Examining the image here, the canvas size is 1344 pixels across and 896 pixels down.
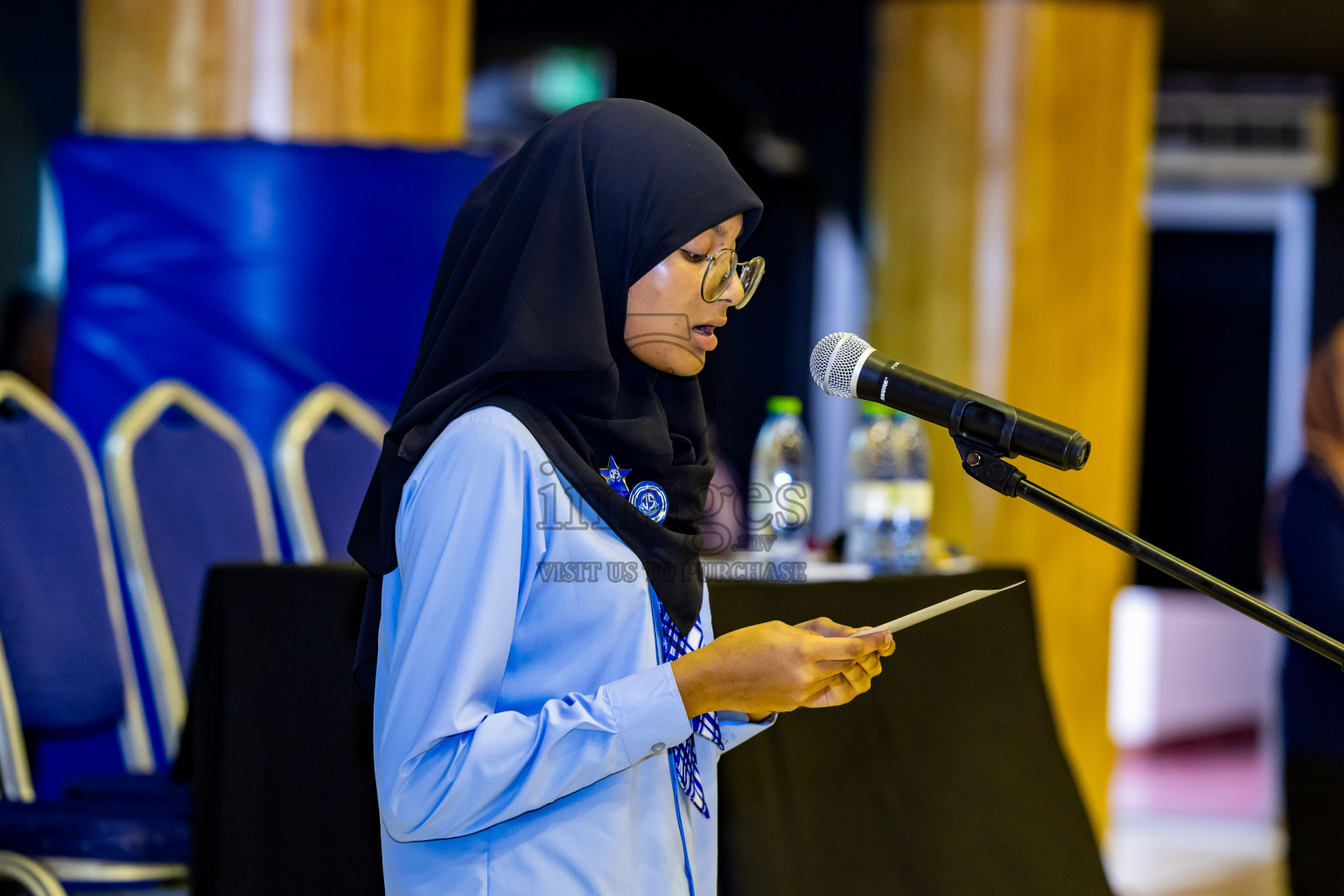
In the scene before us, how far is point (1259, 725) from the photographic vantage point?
659 centimetres

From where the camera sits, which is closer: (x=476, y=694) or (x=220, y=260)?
(x=476, y=694)

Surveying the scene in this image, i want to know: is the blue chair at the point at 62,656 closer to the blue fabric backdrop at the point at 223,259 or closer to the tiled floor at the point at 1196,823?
the blue fabric backdrop at the point at 223,259

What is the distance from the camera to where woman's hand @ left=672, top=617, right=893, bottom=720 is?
935mm

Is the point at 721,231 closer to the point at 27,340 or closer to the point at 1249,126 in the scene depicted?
the point at 27,340

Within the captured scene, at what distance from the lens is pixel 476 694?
94 cm

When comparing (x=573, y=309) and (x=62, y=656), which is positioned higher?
(x=573, y=309)

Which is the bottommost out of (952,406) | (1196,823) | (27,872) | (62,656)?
(1196,823)

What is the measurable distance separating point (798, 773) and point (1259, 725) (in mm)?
5804

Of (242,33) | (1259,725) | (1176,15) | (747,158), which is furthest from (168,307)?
(1259,725)

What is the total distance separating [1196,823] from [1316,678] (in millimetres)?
2229

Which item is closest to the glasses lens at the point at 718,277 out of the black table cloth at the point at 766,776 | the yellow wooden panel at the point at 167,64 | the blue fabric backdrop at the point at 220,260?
the black table cloth at the point at 766,776

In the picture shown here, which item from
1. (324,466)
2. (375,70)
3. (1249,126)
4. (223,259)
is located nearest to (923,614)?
(324,466)

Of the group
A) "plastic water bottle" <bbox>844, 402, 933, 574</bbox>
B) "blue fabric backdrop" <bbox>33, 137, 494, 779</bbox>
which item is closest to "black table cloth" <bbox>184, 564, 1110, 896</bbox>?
"plastic water bottle" <bbox>844, 402, 933, 574</bbox>

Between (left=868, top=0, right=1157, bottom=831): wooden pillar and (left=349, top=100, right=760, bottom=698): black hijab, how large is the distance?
311cm
